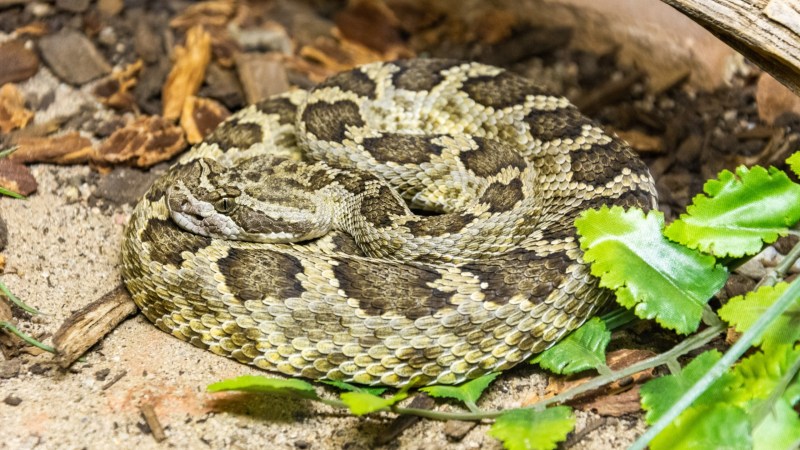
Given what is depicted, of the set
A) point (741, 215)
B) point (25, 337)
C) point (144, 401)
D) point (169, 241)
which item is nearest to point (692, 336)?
point (741, 215)

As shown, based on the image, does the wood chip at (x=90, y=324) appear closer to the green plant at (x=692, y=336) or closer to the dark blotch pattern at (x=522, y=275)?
the green plant at (x=692, y=336)

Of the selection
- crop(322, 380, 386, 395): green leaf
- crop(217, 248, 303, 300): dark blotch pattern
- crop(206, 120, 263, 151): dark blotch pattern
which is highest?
crop(217, 248, 303, 300): dark blotch pattern

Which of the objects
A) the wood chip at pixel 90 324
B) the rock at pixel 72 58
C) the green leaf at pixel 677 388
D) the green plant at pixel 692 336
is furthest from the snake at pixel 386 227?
the rock at pixel 72 58

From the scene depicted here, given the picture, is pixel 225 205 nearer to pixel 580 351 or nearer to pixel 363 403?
pixel 363 403

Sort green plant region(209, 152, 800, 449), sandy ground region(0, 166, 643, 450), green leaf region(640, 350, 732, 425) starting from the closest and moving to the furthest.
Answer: green plant region(209, 152, 800, 449) < green leaf region(640, 350, 732, 425) < sandy ground region(0, 166, 643, 450)

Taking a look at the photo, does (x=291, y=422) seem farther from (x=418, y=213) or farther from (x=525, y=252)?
(x=418, y=213)

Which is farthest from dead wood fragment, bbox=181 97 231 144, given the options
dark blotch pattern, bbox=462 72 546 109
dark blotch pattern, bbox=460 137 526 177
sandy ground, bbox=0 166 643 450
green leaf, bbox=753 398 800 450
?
green leaf, bbox=753 398 800 450

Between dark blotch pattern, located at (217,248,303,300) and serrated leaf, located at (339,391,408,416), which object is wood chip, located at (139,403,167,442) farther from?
serrated leaf, located at (339,391,408,416)

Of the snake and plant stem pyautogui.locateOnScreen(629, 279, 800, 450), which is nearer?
plant stem pyautogui.locateOnScreen(629, 279, 800, 450)

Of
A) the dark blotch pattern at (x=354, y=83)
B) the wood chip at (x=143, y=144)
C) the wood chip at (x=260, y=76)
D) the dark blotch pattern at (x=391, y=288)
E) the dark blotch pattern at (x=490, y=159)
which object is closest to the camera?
the dark blotch pattern at (x=391, y=288)
